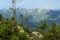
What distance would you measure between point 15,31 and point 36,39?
15.5 meters

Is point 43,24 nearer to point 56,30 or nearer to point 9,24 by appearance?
point 56,30

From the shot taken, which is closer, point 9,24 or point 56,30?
point 9,24

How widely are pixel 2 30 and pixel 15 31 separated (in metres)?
5.04

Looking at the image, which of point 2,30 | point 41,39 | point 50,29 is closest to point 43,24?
point 50,29

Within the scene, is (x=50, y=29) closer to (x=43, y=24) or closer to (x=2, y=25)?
(x=43, y=24)

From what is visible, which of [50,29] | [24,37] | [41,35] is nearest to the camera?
[24,37]

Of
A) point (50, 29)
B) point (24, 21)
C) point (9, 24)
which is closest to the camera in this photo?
point (9, 24)

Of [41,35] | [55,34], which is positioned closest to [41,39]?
[41,35]

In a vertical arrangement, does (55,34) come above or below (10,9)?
below

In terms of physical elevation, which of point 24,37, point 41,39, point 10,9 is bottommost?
point 41,39

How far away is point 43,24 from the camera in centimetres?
9481

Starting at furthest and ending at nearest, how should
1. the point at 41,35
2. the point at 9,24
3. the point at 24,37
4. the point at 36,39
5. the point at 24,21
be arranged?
the point at 24,21 < the point at 41,35 < the point at 36,39 < the point at 9,24 < the point at 24,37

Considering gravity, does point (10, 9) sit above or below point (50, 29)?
above

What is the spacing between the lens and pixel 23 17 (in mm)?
106188
